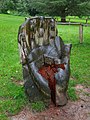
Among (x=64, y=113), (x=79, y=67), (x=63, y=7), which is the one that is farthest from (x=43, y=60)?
(x=63, y=7)

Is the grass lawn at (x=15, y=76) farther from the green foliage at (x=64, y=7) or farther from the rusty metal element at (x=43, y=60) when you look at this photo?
the green foliage at (x=64, y=7)

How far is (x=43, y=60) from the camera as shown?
5379 mm

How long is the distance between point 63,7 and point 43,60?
80.3 ft

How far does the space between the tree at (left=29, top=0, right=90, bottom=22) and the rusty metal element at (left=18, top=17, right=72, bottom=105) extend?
22955 millimetres

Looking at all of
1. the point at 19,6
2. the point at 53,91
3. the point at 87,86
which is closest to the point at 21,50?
the point at 53,91

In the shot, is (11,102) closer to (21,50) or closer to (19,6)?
(21,50)

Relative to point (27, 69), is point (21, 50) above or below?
above

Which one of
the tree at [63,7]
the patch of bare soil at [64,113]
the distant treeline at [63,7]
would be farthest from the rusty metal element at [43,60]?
the tree at [63,7]

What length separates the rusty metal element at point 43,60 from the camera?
5141 mm

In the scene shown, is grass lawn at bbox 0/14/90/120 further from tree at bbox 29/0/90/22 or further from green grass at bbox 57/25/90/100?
tree at bbox 29/0/90/22

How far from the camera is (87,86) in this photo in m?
6.47

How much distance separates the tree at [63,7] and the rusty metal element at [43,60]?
904 inches

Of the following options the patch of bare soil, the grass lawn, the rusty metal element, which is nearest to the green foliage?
the grass lawn

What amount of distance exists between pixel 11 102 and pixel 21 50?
106 cm
